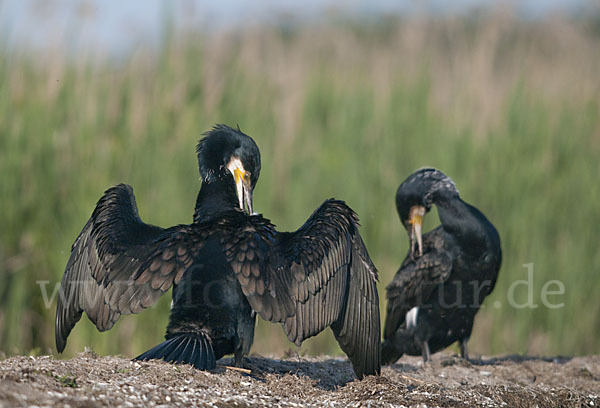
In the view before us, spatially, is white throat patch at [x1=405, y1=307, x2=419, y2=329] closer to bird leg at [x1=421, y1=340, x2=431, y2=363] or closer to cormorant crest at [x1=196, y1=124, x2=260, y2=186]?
bird leg at [x1=421, y1=340, x2=431, y2=363]

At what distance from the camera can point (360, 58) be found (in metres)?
9.03

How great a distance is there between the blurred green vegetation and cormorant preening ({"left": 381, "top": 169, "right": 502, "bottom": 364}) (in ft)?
4.28

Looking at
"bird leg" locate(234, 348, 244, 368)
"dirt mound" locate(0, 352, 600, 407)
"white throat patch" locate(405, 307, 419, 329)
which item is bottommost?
"dirt mound" locate(0, 352, 600, 407)

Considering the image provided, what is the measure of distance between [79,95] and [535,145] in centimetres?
452

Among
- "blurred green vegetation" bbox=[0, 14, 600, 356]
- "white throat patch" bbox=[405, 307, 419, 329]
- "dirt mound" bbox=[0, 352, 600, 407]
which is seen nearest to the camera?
"dirt mound" bbox=[0, 352, 600, 407]

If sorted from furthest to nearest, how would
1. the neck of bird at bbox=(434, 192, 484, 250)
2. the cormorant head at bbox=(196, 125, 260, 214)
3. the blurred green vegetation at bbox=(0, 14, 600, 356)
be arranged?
the blurred green vegetation at bbox=(0, 14, 600, 356), the neck of bird at bbox=(434, 192, 484, 250), the cormorant head at bbox=(196, 125, 260, 214)

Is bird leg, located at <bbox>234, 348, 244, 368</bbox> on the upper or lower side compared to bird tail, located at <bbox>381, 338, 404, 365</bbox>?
lower

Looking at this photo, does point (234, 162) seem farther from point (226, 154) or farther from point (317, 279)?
point (317, 279)

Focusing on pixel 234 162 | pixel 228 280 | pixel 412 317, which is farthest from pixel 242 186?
pixel 412 317

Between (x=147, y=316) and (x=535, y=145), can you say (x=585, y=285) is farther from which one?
(x=147, y=316)

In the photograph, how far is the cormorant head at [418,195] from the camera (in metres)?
6.09

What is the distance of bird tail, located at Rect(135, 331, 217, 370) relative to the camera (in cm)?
376

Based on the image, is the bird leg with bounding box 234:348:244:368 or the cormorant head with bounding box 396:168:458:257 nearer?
the bird leg with bounding box 234:348:244:368

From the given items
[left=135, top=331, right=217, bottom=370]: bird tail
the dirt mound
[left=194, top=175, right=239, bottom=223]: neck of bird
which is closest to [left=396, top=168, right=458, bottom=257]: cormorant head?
the dirt mound
